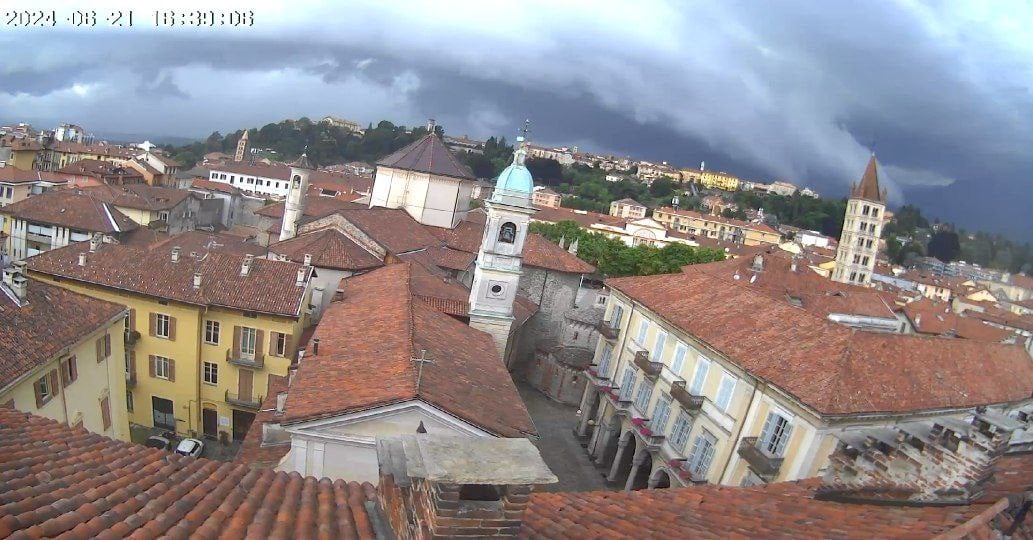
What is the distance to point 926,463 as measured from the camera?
8578 mm

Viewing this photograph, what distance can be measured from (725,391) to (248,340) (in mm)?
19495

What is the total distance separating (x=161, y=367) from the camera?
27094 millimetres

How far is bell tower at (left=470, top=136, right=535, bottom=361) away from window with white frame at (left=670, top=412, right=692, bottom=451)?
25.4 ft

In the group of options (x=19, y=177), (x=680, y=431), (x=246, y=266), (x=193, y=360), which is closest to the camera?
(x=680, y=431)

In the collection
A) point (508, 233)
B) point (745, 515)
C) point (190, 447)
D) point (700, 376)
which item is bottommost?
point (190, 447)

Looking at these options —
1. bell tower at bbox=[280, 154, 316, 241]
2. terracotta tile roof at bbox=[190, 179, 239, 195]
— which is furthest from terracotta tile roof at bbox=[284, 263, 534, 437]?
terracotta tile roof at bbox=[190, 179, 239, 195]

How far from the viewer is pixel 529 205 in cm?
2742

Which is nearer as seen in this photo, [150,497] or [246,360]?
[150,497]

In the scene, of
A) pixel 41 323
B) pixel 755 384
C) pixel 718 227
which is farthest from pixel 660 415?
pixel 718 227

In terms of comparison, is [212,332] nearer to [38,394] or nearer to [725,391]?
[38,394]

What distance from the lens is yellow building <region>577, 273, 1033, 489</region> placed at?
19953 millimetres

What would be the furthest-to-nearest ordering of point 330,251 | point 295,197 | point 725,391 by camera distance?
point 295,197, point 330,251, point 725,391

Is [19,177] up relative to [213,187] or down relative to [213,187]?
up

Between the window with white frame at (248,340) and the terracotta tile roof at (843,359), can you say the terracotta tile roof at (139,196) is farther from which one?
the terracotta tile roof at (843,359)
